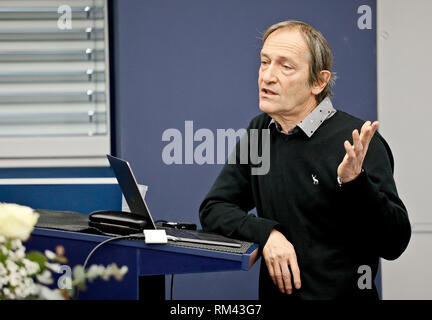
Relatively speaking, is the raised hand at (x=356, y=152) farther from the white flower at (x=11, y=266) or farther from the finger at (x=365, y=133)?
the white flower at (x=11, y=266)

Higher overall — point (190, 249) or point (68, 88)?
point (68, 88)

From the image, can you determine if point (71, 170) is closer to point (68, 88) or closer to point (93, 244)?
point (68, 88)

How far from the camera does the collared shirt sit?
2041 mm

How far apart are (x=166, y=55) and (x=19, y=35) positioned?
0.76m

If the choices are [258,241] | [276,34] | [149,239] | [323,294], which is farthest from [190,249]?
[276,34]

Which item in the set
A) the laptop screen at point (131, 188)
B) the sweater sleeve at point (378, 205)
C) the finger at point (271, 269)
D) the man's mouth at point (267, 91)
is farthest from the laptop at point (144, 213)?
the man's mouth at point (267, 91)

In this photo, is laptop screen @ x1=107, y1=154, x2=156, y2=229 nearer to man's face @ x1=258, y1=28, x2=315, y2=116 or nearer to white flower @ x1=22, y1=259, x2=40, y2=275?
man's face @ x1=258, y1=28, x2=315, y2=116

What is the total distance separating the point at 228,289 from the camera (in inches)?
133

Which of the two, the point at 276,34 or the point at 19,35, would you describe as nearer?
the point at 276,34

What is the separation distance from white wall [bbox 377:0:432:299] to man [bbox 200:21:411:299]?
132 cm

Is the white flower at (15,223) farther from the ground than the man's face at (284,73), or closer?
closer

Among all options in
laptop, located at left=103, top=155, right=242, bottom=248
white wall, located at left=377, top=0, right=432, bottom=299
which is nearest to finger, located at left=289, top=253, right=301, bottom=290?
laptop, located at left=103, top=155, right=242, bottom=248

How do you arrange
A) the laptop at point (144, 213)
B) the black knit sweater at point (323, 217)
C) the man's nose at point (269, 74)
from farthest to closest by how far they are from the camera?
1. the man's nose at point (269, 74)
2. the black knit sweater at point (323, 217)
3. the laptop at point (144, 213)

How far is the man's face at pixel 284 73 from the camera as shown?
6.70 ft
